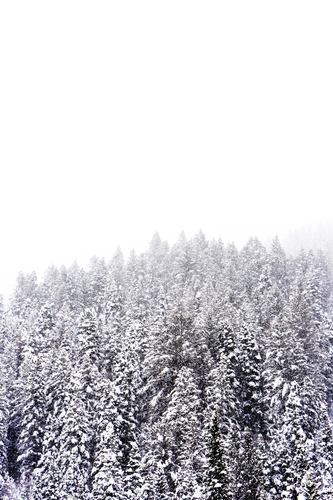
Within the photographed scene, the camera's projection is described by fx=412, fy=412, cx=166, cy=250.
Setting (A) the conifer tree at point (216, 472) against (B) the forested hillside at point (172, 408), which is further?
(B) the forested hillside at point (172, 408)

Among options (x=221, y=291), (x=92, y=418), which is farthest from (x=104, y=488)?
(x=221, y=291)

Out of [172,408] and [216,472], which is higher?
[172,408]

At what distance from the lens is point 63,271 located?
88312 millimetres

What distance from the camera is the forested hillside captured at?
1062 inches

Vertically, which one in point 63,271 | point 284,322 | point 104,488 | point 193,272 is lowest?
point 104,488

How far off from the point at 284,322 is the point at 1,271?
167533 mm

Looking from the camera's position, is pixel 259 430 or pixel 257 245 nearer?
pixel 259 430

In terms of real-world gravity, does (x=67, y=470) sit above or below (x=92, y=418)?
below

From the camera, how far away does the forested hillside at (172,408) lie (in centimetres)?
2698

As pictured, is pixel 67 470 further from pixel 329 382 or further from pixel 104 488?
pixel 329 382

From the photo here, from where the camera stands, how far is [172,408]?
3212 cm

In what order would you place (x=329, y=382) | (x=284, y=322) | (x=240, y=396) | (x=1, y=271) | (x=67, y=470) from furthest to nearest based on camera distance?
(x=1, y=271)
(x=329, y=382)
(x=284, y=322)
(x=240, y=396)
(x=67, y=470)

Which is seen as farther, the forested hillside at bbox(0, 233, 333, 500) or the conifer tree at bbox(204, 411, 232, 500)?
the forested hillside at bbox(0, 233, 333, 500)

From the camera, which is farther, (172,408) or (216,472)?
(172,408)
